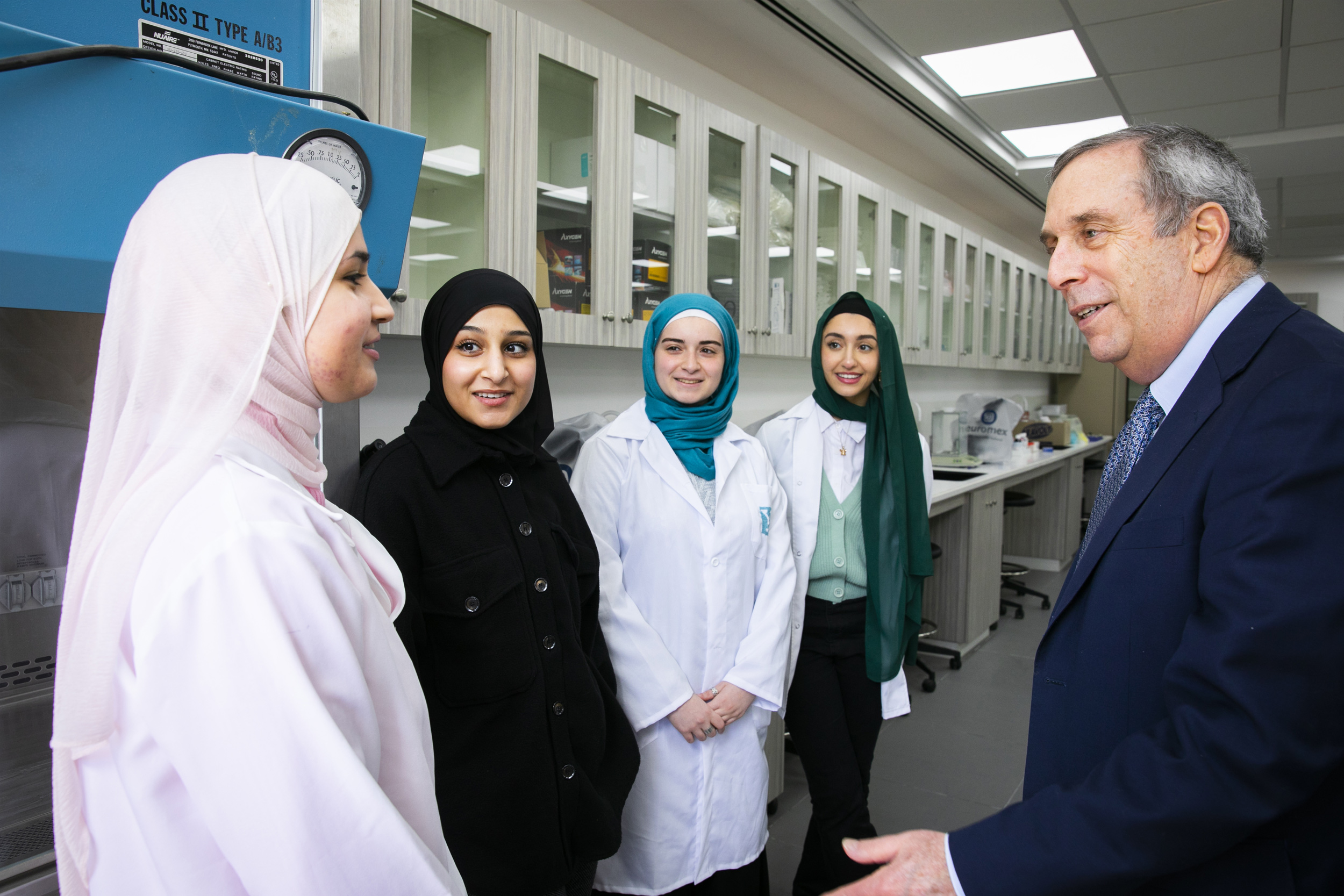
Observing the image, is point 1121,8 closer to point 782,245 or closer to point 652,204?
point 782,245

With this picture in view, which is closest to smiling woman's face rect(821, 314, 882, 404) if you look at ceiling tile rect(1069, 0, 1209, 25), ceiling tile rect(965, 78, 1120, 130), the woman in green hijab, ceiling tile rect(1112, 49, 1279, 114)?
the woman in green hijab

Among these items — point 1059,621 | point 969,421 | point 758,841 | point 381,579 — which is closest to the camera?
point 381,579

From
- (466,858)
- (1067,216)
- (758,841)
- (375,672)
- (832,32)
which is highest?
(832,32)

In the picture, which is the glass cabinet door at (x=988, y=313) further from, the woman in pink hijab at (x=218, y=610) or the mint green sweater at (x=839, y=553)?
the woman in pink hijab at (x=218, y=610)

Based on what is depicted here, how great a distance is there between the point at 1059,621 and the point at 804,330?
2.37 m

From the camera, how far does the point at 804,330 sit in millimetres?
3285

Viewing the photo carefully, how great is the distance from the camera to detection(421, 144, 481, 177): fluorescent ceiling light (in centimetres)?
192

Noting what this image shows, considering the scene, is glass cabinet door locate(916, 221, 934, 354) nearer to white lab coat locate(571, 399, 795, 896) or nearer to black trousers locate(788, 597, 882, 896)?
black trousers locate(788, 597, 882, 896)

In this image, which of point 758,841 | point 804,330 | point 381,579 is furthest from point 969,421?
point 381,579

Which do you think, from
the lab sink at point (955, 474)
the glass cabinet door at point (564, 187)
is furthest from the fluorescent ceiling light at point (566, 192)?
the lab sink at point (955, 474)

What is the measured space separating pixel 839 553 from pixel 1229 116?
4.13 metres

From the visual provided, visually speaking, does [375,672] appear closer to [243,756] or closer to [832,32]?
[243,756]

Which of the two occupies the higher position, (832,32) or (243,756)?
(832,32)

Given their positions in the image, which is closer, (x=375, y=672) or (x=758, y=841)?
(x=375, y=672)
